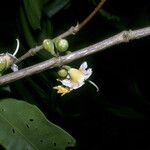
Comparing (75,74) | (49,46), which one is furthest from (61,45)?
(75,74)

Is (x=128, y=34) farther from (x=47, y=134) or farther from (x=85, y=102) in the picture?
(x=85, y=102)

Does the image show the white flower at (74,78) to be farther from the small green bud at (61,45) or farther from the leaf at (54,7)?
the leaf at (54,7)

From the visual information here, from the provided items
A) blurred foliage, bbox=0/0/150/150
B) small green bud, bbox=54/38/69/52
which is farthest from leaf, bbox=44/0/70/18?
small green bud, bbox=54/38/69/52

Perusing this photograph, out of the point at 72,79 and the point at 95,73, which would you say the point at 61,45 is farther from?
the point at 95,73

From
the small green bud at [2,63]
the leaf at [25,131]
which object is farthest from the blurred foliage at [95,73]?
the small green bud at [2,63]

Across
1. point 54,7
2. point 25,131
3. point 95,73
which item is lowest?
point 25,131

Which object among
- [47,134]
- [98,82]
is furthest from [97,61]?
[47,134]
